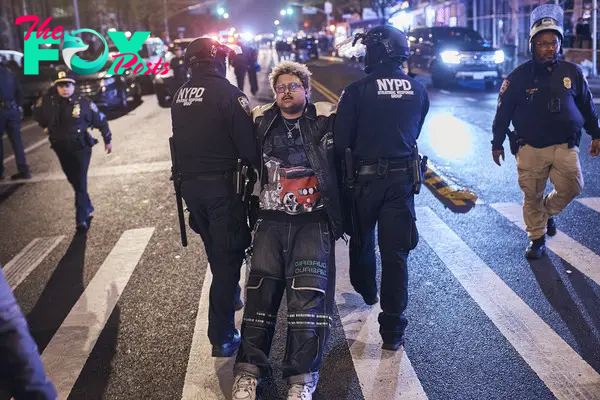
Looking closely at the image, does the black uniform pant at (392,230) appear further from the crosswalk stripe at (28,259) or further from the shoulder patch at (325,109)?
the crosswalk stripe at (28,259)

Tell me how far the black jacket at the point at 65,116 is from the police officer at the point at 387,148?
4.29 metres

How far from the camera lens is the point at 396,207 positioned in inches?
163

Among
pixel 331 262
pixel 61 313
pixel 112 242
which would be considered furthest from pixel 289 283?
pixel 112 242

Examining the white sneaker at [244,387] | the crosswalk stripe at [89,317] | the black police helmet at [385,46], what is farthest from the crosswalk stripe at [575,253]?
the crosswalk stripe at [89,317]

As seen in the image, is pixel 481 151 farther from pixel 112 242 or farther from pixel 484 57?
pixel 484 57

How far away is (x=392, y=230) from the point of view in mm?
4125

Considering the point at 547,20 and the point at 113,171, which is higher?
the point at 547,20

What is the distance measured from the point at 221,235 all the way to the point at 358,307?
1.50 metres

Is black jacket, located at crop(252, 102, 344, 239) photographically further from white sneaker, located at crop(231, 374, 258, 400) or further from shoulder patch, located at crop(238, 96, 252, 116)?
white sneaker, located at crop(231, 374, 258, 400)

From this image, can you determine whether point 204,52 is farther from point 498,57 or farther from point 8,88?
point 498,57

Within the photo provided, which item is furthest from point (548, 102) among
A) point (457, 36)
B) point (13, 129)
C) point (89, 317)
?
point (457, 36)

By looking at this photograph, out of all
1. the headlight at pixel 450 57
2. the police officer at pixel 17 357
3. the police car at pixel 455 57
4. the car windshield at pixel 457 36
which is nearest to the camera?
the police officer at pixel 17 357

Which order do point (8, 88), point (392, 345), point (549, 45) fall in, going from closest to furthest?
point (392, 345) < point (549, 45) < point (8, 88)

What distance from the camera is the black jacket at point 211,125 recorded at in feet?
12.9
